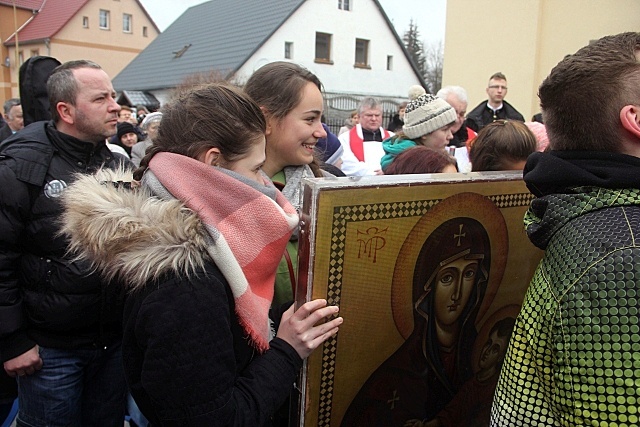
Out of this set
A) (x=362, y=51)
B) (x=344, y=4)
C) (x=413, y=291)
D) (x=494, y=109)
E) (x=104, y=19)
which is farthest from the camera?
(x=104, y=19)

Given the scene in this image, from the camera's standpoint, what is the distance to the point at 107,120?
254 cm

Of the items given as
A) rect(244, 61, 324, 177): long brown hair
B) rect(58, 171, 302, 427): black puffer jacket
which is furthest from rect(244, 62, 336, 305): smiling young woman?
rect(58, 171, 302, 427): black puffer jacket

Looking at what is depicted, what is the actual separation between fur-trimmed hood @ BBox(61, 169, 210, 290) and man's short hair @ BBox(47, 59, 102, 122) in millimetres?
1392

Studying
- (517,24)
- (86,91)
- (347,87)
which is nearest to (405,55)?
(347,87)

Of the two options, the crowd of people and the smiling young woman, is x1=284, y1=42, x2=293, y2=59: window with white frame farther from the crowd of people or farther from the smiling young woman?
the crowd of people

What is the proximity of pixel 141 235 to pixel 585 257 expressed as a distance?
951 millimetres

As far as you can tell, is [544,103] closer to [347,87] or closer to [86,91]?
[86,91]

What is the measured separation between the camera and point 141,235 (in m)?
1.25

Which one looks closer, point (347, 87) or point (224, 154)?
point (224, 154)

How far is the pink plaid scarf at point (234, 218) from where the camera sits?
1260mm

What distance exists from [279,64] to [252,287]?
3.20ft

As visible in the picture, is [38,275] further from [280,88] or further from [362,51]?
[362,51]

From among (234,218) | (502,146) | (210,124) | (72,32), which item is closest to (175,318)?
(234,218)

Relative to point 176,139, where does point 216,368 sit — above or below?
below
